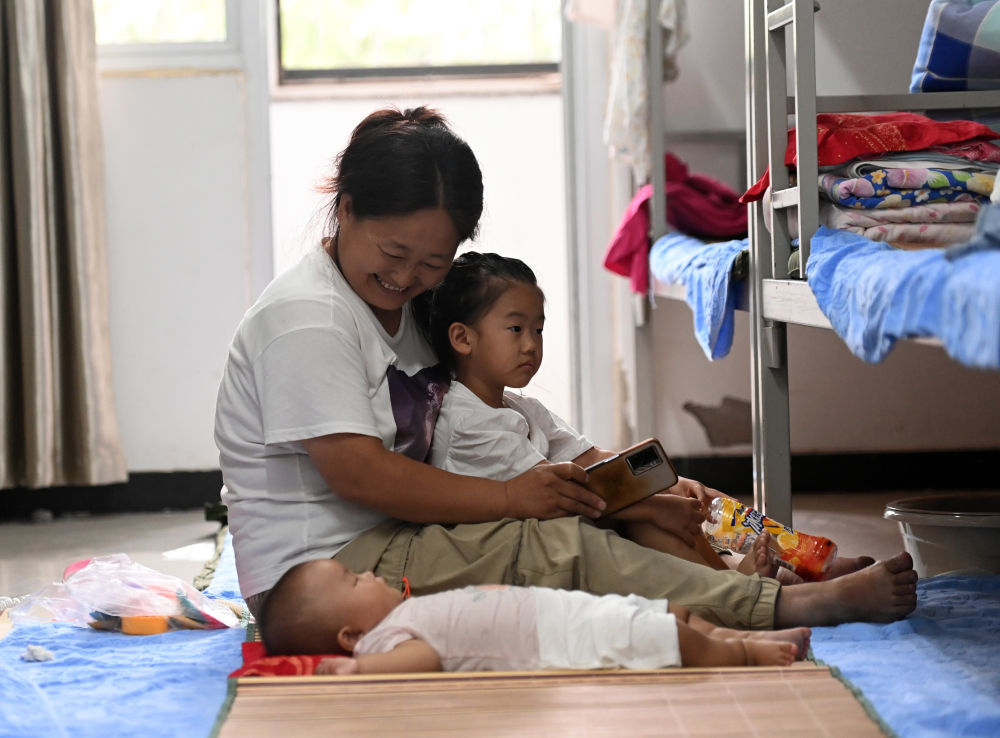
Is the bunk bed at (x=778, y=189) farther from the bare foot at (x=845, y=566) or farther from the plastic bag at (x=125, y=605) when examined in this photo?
the plastic bag at (x=125, y=605)

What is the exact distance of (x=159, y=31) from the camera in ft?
11.0

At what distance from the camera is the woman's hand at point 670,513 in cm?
171

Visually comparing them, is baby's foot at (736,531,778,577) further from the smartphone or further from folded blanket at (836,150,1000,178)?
folded blanket at (836,150,1000,178)

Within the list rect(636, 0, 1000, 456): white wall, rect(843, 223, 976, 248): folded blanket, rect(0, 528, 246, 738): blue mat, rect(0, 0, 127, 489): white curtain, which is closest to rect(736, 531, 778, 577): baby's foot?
rect(843, 223, 976, 248): folded blanket

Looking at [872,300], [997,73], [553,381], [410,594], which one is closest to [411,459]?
[410,594]

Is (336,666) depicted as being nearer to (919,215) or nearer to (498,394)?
(498,394)

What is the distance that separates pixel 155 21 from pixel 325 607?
94.5 inches

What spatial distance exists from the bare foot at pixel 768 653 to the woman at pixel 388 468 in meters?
0.13

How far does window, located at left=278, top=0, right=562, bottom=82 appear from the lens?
422cm

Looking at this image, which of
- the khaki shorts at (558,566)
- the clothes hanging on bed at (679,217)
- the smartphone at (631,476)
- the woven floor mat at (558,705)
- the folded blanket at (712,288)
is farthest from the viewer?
the clothes hanging on bed at (679,217)

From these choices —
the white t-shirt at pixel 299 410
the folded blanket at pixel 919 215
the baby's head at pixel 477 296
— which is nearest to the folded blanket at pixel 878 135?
the folded blanket at pixel 919 215

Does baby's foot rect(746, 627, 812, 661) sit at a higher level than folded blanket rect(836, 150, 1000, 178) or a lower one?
lower

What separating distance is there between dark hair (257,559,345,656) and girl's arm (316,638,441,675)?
0.26 ft

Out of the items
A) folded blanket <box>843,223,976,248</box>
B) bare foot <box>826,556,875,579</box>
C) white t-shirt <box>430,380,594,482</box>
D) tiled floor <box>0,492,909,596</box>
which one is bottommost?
tiled floor <box>0,492,909,596</box>
